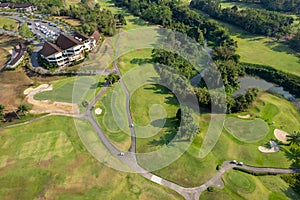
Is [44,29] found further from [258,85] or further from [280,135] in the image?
[280,135]

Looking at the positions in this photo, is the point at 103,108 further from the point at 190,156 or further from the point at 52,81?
the point at 190,156

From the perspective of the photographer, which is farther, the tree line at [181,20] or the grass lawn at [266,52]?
the tree line at [181,20]

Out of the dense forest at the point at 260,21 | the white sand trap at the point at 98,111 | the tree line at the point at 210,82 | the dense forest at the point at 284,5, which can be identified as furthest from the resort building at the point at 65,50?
the dense forest at the point at 284,5

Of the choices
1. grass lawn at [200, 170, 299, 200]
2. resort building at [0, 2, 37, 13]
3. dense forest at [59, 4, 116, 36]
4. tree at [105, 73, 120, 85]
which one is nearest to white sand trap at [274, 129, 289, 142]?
grass lawn at [200, 170, 299, 200]

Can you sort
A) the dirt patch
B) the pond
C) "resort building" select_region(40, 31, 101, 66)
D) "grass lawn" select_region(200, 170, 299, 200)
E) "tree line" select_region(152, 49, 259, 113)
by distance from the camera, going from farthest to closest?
1. "resort building" select_region(40, 31, 101, 66)
2. the pond
3. "tree line" select_region(152, 49, 259, 113)
4. the dirt patch
5. "grass lawn" select_region(200, 170, 299, 200)

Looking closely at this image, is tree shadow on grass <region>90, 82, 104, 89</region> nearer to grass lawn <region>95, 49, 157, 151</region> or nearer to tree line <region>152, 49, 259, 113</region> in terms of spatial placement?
grass lawn <region>95, 49, 157, 151</region>

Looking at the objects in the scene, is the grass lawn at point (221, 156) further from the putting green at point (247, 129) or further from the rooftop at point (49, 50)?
the rooftop at point (49, 50)

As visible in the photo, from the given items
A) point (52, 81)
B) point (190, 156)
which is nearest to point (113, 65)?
point (52, 81)
